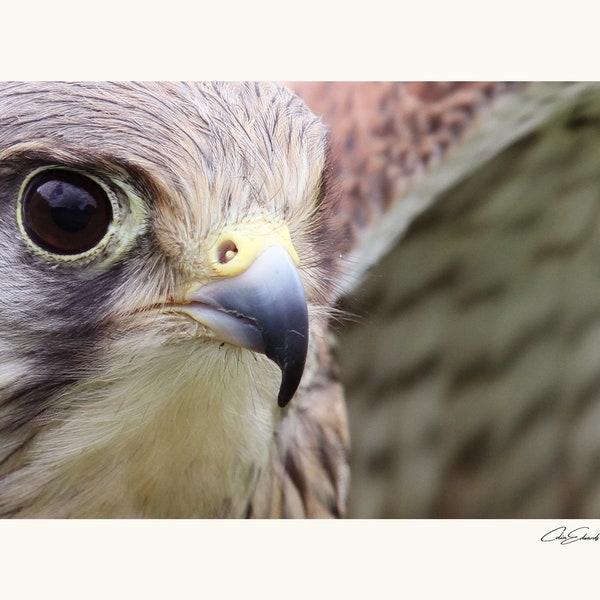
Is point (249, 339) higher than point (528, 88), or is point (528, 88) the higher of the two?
point (528, 88)

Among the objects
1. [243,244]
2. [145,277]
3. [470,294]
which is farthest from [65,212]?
[470,294]

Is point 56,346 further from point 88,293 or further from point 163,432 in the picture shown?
point 163,432

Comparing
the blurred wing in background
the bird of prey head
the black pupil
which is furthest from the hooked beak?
the blurred wing in background

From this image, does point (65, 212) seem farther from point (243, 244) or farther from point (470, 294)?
point (470, 294)

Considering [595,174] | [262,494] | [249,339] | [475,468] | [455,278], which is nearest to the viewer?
[249,339]

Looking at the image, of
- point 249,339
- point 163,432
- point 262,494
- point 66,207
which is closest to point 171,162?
point 66,207
